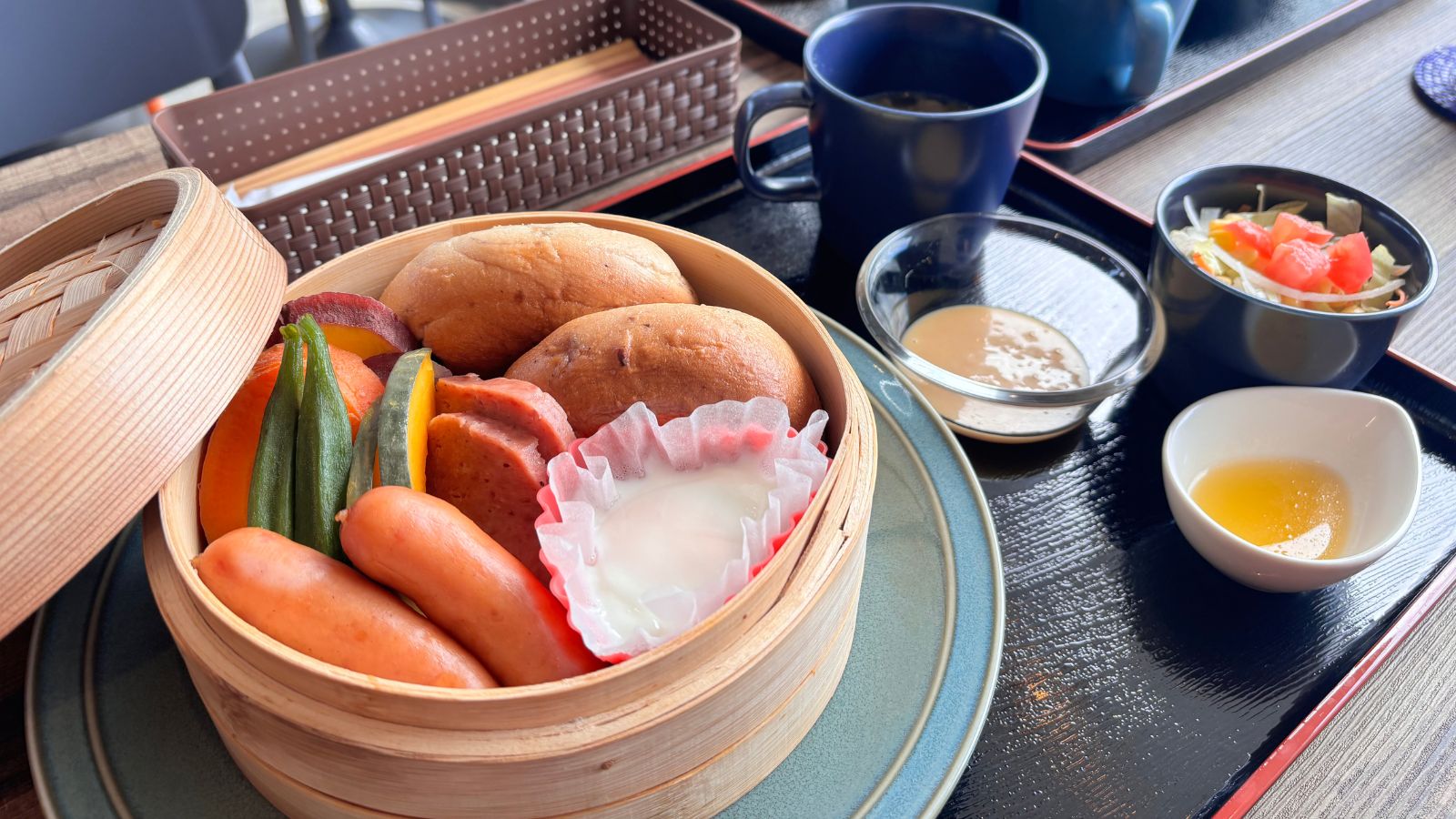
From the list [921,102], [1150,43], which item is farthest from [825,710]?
[1150,43]

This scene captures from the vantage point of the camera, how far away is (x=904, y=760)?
24.0 inches

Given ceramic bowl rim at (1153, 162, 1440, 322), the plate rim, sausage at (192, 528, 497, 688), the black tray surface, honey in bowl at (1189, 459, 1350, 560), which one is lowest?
the black tray surface

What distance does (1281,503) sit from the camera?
81 centimetres

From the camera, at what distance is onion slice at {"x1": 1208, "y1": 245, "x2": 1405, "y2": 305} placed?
884 mm

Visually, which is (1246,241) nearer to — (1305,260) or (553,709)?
(1305,260)

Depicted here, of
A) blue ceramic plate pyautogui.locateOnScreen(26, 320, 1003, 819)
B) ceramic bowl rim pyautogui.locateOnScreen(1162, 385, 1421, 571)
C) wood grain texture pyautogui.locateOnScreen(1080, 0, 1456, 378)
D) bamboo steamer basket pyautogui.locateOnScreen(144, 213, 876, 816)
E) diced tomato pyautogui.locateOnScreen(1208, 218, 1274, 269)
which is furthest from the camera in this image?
wood grain texture pyautogui.locateOnScreen(1080, 0, 1456, 378)

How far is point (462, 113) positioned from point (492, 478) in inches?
29.5

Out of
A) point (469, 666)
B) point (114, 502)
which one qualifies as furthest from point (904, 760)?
point (114, 502)

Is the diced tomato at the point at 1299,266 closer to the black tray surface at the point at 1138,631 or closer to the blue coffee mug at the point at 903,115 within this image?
the black tray surface at the point at 1138,631

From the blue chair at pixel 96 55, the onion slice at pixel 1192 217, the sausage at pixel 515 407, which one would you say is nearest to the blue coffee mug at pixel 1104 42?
the onion slice at pixel 1192 217

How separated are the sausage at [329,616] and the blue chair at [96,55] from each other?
1109 mm

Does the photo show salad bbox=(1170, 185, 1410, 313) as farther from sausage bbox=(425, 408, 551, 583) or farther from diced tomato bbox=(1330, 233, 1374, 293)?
sausage bbox=(425, 408, 551, 583)

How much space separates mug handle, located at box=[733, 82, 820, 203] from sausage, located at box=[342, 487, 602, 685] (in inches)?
24.4

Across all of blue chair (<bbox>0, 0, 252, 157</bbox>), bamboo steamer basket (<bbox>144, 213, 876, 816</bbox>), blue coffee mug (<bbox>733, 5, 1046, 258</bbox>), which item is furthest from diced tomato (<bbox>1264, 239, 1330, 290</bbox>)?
blue chair (<bbox>0, 0, 252, 157</bbox>)
